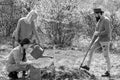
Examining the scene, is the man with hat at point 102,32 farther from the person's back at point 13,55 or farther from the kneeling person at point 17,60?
the person's back at point 13,55

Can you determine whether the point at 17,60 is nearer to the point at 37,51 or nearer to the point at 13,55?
the point at 13,55

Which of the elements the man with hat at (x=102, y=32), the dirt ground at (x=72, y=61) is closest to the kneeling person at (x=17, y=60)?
the dirt ground at (x=72, y=61)

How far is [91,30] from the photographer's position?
1210 cm

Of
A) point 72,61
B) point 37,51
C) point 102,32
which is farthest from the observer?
point 72,61

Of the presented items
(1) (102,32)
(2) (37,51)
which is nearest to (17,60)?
(2) (37,51)

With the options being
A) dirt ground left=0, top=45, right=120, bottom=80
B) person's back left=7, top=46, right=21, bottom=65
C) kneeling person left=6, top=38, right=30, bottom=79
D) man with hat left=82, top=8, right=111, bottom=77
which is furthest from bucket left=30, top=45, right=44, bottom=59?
man with hat left=82, top=8, right=111, bottom=77

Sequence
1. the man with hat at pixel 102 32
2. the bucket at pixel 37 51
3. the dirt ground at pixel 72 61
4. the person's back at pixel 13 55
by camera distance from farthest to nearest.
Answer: the dirt ground at pixel 72 61 → the man with hat at pixel 102 32 → the bucket at pixel 37 51 → the person's back at pixel 13 55

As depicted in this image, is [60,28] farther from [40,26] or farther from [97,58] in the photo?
[97,58]

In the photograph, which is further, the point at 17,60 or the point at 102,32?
the point at 102,32

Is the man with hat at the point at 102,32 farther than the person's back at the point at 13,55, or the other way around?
the man with hat at the point at 102,32

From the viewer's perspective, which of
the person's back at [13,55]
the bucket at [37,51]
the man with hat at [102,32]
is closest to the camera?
the person's back at [13,55]

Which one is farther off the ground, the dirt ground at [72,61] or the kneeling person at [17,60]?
the kneeling person at [17,60]

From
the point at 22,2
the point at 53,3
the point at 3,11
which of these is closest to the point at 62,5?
the point at 53,3

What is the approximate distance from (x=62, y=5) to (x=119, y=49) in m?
3.04
